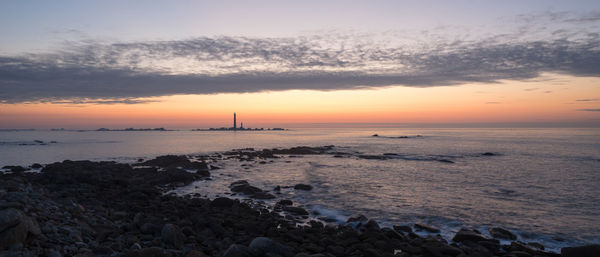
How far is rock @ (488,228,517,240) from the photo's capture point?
431 inches

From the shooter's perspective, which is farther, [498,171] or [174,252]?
[498,171]

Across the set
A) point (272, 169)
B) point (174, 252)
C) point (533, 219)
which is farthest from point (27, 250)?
point (272, 169)

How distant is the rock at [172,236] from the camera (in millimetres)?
8959

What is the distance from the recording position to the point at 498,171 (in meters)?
28.4

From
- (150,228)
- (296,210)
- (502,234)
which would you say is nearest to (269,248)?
(150,228)

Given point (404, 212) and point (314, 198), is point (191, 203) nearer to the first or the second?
point (314, 198)

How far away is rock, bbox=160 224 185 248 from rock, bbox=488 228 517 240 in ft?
33.7

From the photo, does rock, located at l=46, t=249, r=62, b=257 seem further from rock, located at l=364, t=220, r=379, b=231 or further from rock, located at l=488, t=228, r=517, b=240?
rock, located at l=488, t=228, r=517, b=240

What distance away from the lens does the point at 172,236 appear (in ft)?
29.8

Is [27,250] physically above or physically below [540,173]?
above

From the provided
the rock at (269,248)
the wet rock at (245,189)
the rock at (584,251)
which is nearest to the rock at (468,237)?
the rock at (584,251)

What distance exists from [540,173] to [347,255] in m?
25.9

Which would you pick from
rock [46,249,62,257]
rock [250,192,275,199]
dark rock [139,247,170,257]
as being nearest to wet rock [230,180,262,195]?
rock [250,192,275,199]

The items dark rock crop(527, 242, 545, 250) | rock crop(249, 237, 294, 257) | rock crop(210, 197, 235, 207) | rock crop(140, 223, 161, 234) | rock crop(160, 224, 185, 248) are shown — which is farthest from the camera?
rock crop(210, 197, 235, 207)
